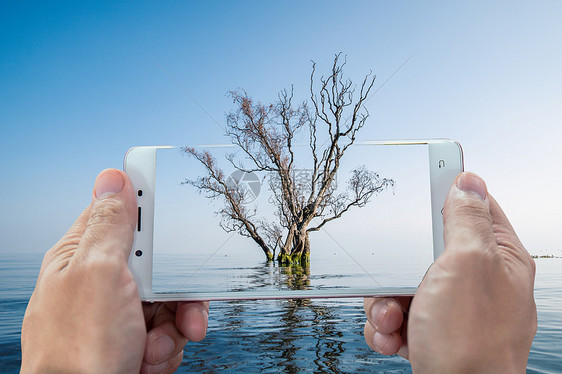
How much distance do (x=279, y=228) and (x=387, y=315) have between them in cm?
62

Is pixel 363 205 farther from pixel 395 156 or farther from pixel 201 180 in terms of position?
pixel 201 180

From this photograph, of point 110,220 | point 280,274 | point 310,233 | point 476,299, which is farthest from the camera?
point 310,233

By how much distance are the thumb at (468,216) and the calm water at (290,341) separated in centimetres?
192

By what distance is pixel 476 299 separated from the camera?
1.14m

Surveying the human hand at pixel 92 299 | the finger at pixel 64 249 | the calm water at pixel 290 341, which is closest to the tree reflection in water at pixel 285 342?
the calm water at pixel 290 341

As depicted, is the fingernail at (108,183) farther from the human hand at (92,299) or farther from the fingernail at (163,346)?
the fingernail at (163,346)

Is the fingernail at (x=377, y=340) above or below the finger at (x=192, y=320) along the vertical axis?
below

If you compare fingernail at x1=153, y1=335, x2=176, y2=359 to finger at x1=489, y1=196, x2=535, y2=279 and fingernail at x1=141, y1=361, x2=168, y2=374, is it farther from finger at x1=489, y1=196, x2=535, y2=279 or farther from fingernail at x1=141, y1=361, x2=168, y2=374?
finger at x1=489, y1=196, x2=535, y2=279

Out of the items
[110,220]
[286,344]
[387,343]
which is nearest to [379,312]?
[387,343]

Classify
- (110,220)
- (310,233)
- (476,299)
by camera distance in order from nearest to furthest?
(476,299), (110,220), (310,233)

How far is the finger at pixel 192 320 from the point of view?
5.73ft

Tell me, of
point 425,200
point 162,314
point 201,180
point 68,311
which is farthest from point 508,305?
point 162,314

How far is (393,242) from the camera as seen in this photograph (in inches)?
67.2

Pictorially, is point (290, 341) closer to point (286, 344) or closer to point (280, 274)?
point (286, 344)
